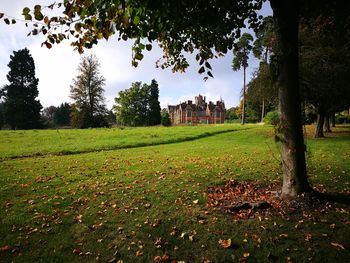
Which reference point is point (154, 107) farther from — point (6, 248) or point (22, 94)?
point (6, 248)

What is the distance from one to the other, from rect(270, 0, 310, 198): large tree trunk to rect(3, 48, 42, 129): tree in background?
61.3m

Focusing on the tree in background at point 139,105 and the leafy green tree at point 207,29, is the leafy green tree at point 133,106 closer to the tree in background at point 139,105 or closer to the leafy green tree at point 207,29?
the tree in background at point 139,105

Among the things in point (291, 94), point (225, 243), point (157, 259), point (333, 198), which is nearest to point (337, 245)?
point (225, 243)

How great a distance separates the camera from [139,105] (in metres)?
88.1

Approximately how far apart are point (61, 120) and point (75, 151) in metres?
90.4

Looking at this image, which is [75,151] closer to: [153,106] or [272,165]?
[272,165]

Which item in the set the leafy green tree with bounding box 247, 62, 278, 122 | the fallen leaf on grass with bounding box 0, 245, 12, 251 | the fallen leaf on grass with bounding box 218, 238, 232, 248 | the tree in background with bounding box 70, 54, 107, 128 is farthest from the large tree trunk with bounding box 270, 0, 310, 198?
the tree in background with bounding box 70, 54, 107, 128

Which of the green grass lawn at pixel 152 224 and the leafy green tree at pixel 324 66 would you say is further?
the leafy green tree at pixel 324 66

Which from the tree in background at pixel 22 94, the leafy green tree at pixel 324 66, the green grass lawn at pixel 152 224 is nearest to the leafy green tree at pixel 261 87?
the leafy green tree at pixel 324 66

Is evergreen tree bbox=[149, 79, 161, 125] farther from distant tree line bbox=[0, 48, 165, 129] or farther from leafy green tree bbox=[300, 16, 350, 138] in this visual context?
leafy green tree bbox=[300, 16, 350, 138]

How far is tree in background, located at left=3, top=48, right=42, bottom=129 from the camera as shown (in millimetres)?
57531

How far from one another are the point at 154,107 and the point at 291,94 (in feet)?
261

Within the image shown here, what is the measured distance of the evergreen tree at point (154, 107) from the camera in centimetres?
8469

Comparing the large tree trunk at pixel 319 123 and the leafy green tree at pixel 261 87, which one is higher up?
the leafy green tree at pixel 261 87
